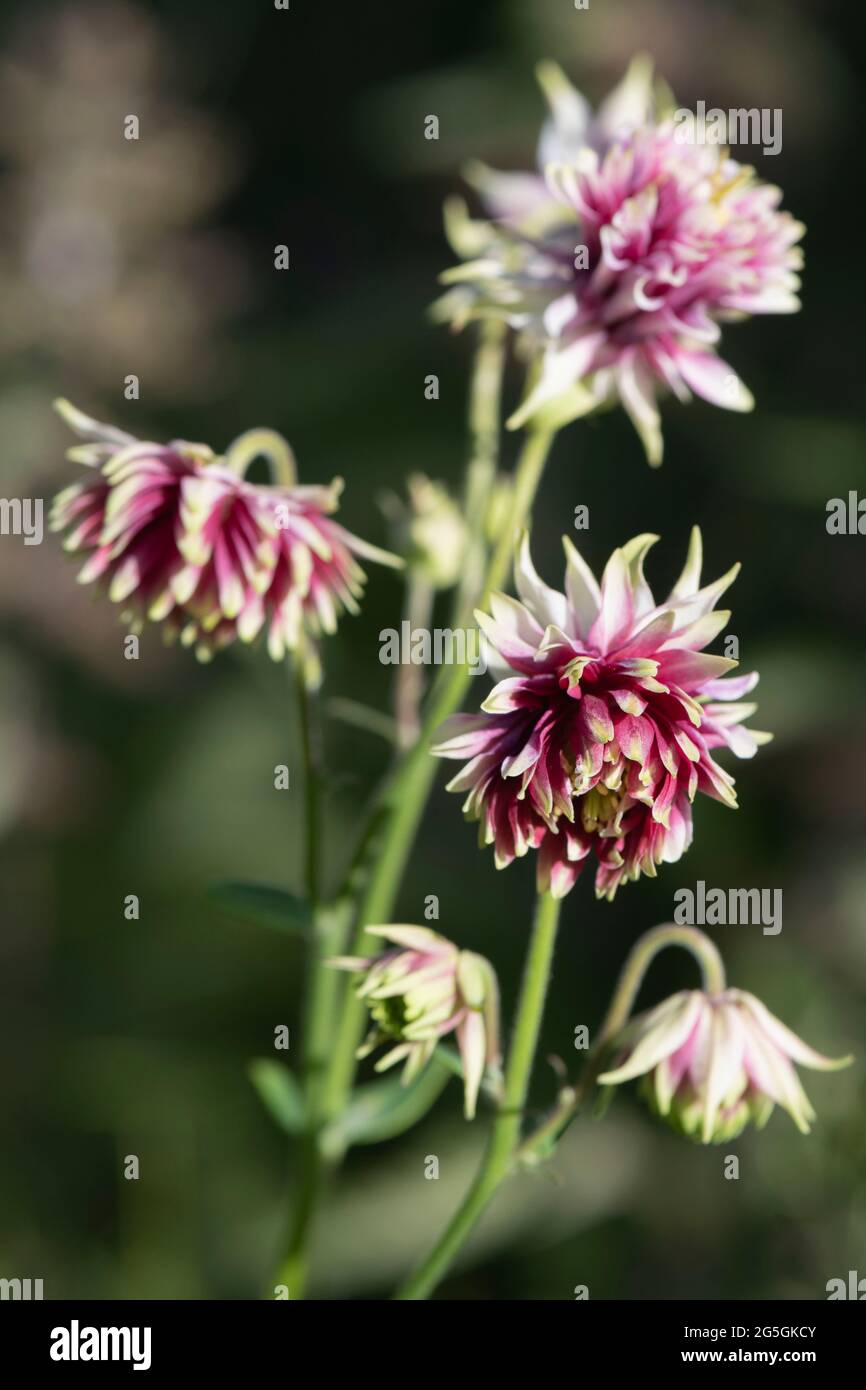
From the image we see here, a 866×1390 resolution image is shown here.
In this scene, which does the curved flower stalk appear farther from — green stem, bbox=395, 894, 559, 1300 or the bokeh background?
the bokeh background

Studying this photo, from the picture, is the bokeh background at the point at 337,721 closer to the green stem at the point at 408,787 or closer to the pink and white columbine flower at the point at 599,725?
the green stem at the point at 408,787

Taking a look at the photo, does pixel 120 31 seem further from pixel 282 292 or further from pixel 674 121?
pixel 674 121

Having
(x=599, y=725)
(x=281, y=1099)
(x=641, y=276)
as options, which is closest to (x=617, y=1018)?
(x=599, y=725)

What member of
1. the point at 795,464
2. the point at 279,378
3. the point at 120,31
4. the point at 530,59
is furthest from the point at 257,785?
the point at 530,59

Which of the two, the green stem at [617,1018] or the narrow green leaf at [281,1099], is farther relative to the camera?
the narrow green leaf at [281,1099]

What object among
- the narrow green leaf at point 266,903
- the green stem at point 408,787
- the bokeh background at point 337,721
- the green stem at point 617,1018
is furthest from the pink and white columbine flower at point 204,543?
the bokeh background at point 337,721

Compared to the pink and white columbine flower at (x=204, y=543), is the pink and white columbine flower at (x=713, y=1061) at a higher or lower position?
lower
